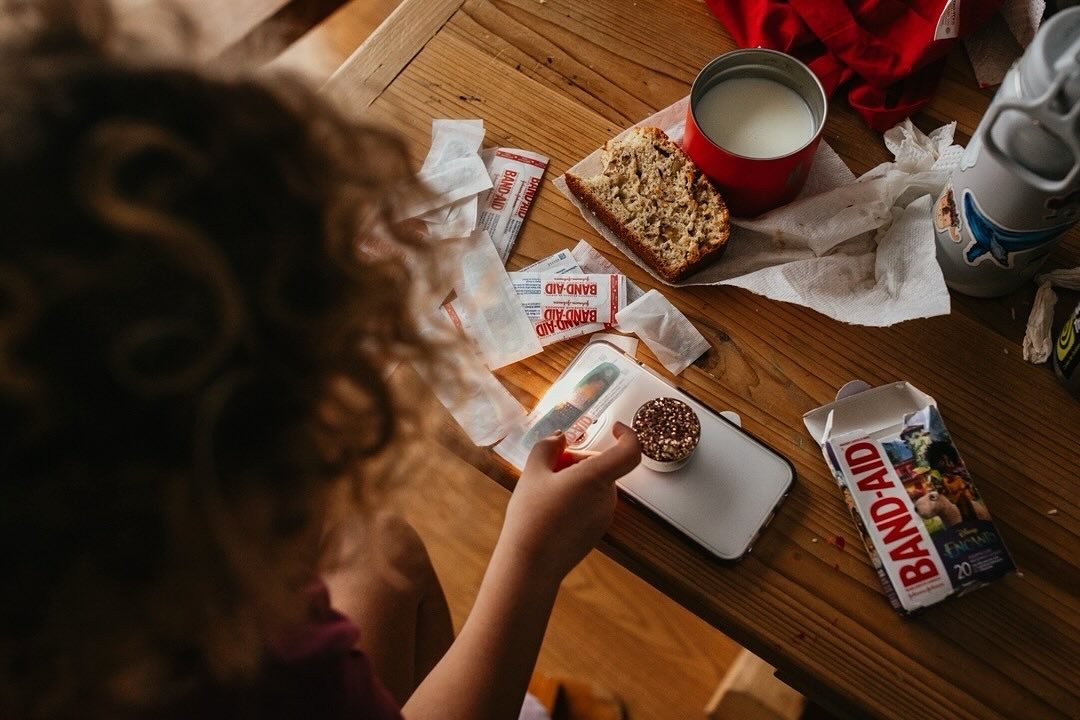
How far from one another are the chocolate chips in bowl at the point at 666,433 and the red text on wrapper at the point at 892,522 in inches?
5.1

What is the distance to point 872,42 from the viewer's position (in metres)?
0.84

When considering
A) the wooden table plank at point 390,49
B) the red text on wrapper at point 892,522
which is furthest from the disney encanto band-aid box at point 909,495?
the wooden table plank at point 390,49

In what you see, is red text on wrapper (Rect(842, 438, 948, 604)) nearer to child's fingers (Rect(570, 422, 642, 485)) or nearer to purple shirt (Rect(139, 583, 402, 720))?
child's fingers (Rect(570, 422, 642, 485))

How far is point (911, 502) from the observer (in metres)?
0.68

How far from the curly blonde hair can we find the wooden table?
0.27 meters

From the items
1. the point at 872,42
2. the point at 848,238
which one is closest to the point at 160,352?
the point at 848,238

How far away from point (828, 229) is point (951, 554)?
0.31 metres

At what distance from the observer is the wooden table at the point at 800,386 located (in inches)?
25.9

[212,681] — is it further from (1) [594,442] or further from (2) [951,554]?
(2) [951,554]

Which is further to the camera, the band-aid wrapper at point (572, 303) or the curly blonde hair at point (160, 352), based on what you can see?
the band-aid wrapper at point (572, 303)

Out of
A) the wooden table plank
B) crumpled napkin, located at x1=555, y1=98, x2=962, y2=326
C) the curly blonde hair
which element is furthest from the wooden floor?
the curly blonde hair

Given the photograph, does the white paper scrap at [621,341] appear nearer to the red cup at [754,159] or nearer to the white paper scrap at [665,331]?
the white paper scrap at [665,331]

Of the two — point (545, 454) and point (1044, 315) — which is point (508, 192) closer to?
point (545, 454)

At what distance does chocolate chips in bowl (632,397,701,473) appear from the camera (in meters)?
0.69
